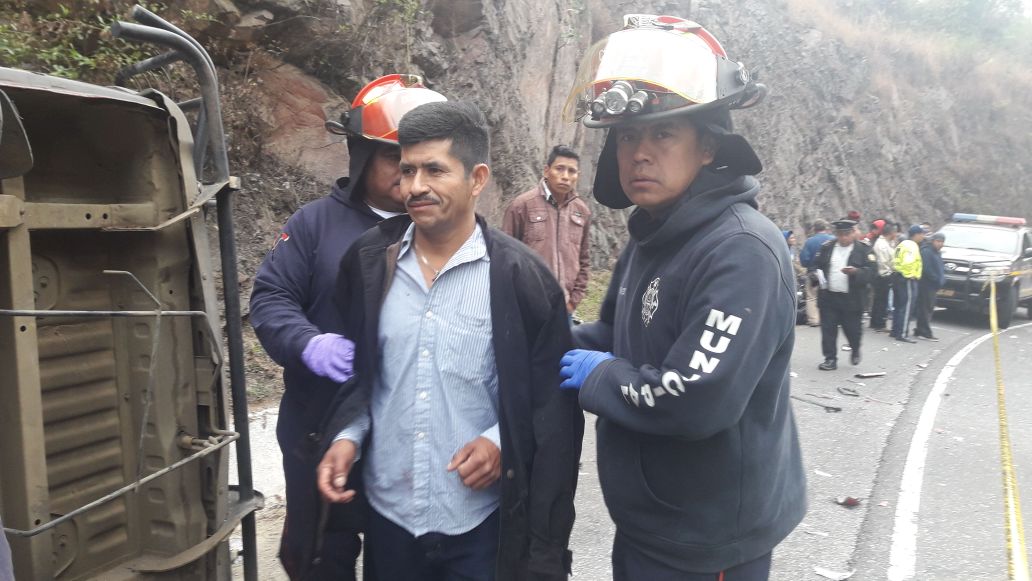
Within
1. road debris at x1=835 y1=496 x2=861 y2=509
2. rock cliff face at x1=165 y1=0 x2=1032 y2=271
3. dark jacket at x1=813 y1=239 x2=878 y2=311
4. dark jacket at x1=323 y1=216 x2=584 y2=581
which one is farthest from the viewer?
dark jacket at x1=813 y1=239 x2=878 y2=311

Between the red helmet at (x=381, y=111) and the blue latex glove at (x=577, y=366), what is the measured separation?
122 centimetres

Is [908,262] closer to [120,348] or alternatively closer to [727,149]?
[727,149]

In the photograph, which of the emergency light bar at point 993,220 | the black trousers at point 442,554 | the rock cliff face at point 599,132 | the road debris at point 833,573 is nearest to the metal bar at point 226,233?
the black trousers at point 442,554

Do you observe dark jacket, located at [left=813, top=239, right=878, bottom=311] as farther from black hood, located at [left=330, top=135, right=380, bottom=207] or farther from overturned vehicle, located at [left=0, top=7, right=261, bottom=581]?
overturned vehicle, located at [left=0, top=7, right=261, bottom=581]

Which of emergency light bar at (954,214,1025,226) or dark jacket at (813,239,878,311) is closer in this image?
dark jacket at (813,239,878,311)

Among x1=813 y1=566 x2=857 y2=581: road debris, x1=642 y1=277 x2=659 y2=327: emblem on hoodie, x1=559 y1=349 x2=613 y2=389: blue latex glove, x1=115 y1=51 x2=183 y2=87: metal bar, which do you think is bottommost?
x1=813 y1=566 x2=857 y2=581: road debris

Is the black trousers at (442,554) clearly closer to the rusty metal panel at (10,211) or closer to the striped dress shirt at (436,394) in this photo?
the striped dress shirt at (436,394)

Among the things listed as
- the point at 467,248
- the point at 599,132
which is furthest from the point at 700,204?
the point at 599,132

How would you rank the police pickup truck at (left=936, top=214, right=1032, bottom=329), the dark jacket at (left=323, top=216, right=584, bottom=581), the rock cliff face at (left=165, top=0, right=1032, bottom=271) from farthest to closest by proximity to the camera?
the police pickup truck at (left=936, top=214, right=1032, bottom=329) < the rock cliff face at (left=165, top=0, right=1032, bottom=271) < the dark jacket at (left=323, top=216, right=584, bottom=581)

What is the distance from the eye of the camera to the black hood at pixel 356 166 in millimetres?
2951

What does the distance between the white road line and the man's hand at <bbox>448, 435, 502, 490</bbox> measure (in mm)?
2947

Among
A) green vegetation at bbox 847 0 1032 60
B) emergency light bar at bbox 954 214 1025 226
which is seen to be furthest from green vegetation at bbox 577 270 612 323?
green vegetation at bbox 847 0 1032 60

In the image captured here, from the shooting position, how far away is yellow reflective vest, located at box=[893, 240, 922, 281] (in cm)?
1257

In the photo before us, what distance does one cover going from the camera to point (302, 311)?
2789 millimetres
